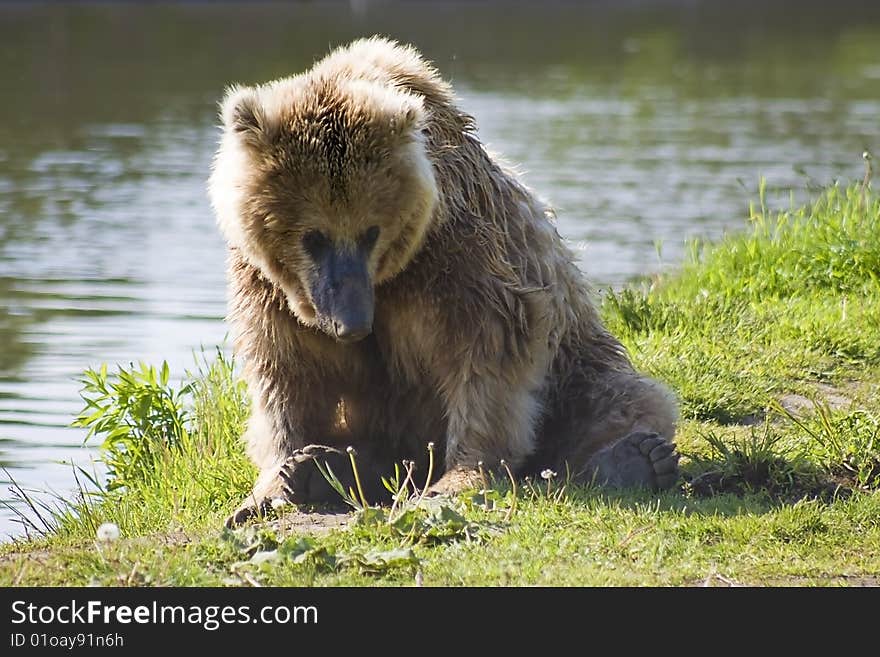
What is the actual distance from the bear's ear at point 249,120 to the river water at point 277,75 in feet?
9.12

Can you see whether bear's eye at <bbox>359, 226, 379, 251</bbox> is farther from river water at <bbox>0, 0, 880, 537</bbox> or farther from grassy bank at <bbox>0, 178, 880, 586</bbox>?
river water at <bbox>0, 0, 880, 537</bbox>

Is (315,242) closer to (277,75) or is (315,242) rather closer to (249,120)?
(249,120)

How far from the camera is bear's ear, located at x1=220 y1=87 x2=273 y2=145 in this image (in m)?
5.50

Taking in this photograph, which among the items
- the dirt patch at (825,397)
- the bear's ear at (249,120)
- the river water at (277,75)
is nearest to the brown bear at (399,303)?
the bear's ear at (249,120)

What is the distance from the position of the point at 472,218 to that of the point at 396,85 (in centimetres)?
64

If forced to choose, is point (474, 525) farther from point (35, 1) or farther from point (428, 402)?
point (35, 1)

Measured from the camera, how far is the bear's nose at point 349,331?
541 centimetres

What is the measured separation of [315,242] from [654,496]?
1625 millimetres

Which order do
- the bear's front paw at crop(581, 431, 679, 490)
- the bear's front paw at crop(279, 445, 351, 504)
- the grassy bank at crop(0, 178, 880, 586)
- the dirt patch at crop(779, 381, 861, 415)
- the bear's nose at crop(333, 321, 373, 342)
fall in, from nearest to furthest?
1. the grassy bank at crop(0, 178, 880, 586)
2. the bear's nose at crop(333, 321, 373, 342)
3. the bear's front paw at crop(581, 431, 679, 490)
4. the bear's front paw at crop(279, 445, 351, 504)
5. the dirt patch at crop(779, 381, 861, 415)

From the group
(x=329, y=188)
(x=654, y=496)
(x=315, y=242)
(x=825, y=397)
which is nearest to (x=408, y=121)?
(x=329, y=188)

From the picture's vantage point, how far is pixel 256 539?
198 inches

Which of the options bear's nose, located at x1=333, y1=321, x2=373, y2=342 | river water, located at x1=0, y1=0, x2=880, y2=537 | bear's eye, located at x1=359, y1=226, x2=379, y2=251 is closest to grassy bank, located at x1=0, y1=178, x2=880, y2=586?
bear's nose, located at x1=333, y1=321, x2=373, y2=342

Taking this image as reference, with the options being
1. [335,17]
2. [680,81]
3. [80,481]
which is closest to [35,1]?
[335,17]

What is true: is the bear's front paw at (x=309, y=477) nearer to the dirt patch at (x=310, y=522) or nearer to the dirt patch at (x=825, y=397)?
the dirt patch at (x=310, y=522)
